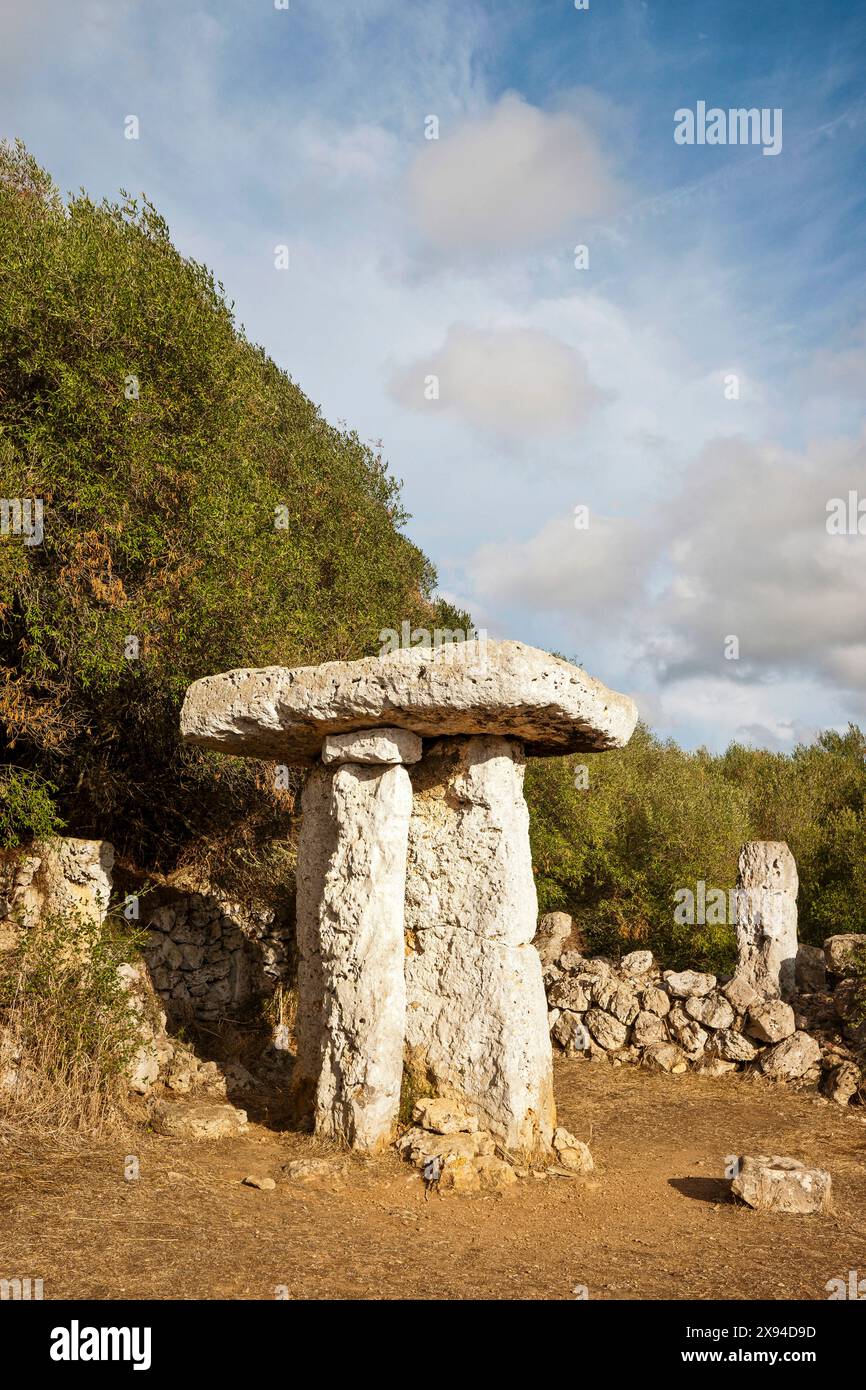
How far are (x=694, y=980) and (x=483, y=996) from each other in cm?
482

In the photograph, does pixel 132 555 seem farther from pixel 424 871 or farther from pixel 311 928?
pixel 424 871

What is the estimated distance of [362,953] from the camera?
7082mm

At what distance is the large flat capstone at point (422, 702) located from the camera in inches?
260

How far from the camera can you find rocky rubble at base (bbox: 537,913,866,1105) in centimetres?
993

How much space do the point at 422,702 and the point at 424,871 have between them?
1448mm

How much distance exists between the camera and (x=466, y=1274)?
5.20 m

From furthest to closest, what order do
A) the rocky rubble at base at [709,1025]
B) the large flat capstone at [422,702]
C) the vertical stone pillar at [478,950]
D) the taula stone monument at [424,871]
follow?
the rocky rubble at base at [709,1025] → the vertical stone pillar at [478,950] → the taula stone monument at [424,871] → the large flat capstone at [422,702]

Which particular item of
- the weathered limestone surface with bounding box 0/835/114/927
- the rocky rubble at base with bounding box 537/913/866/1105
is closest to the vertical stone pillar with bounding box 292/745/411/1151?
the weathered limestone surface with bounding box 0/835/114/927

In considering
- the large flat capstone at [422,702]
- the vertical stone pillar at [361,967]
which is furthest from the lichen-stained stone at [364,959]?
the large flat capstone at [422,702]

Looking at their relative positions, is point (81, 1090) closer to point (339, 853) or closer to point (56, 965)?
point (56, 965)

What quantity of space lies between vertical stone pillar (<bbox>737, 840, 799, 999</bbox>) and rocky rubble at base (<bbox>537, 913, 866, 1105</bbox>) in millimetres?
372

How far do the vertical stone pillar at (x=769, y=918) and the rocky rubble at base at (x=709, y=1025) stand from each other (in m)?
0.37

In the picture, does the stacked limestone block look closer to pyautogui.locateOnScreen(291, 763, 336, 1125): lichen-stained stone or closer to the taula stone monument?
the taula stone monument

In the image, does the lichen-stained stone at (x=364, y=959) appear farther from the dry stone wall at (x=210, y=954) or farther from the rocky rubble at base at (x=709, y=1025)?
the rocky rubble at base at (x=709, y=1025)
